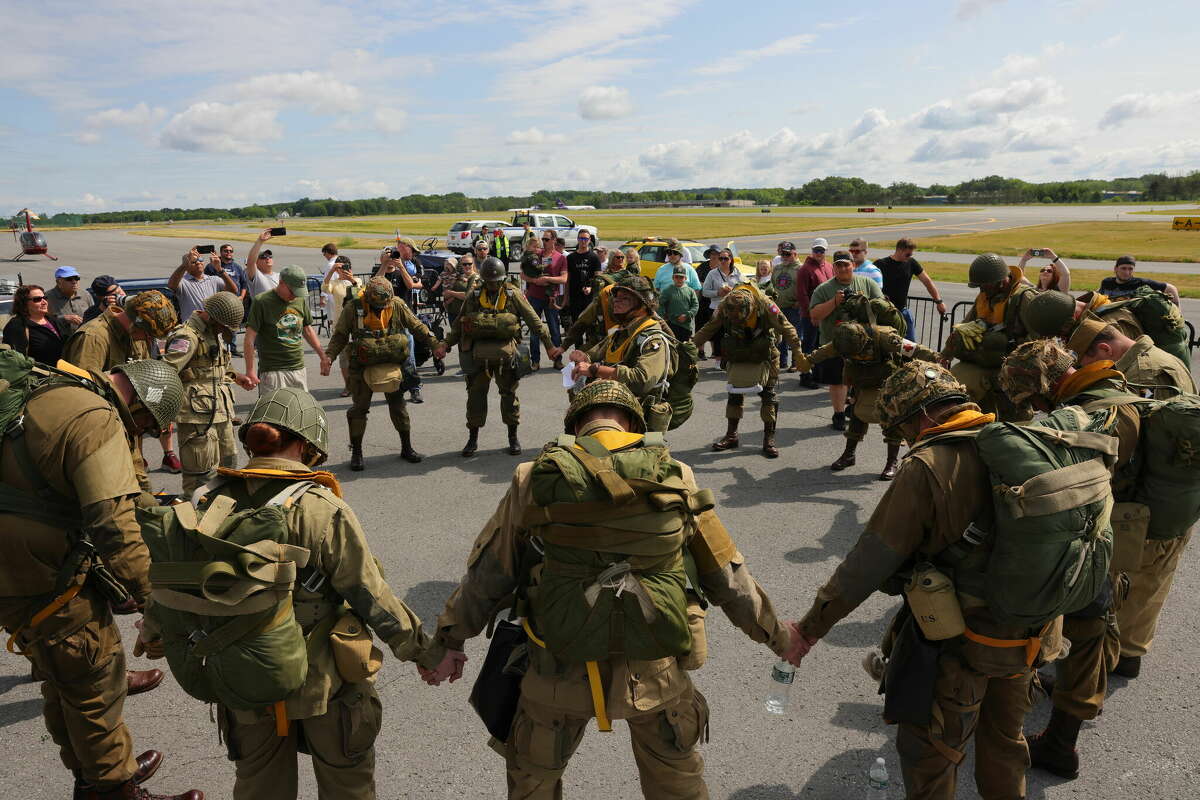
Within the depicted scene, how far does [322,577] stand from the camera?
2695mm

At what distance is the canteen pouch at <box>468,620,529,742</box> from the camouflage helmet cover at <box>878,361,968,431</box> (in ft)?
5.80

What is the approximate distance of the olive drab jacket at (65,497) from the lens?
299 cm

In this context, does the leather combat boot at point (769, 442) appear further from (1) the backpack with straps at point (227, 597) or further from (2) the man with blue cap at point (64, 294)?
(2) the man with blue cap at point (64, 294)

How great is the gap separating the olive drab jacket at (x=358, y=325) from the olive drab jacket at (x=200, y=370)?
1229 mm

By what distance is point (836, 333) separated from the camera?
23.2ft

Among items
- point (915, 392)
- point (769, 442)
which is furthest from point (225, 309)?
point (915, 392)

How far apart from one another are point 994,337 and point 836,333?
1342mm

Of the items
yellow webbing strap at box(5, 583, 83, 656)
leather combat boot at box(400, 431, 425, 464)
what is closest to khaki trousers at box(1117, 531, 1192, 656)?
yellow webbing strap at box(5, 583, 83, 656)

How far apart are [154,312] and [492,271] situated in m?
3.28

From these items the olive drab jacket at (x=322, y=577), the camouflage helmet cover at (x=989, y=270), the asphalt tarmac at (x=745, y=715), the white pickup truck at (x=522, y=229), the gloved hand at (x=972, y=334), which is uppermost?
the white pickup truck at (x=522, y=229)

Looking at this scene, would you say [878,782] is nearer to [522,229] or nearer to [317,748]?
[317,748]

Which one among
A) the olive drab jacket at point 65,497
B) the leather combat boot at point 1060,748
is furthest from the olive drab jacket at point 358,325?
the leather combat boot at point 1060,748

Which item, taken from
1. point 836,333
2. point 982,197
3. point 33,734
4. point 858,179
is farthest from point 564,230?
point 858,179

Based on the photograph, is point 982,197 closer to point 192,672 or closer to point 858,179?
point 858,179
